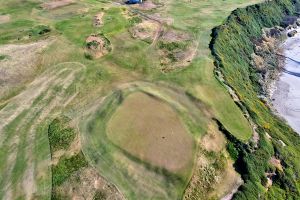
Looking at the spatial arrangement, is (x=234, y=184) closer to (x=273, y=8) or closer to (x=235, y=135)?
(x=235, y=135)

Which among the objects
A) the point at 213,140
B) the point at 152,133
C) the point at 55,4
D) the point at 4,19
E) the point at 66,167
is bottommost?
the point at 66,167

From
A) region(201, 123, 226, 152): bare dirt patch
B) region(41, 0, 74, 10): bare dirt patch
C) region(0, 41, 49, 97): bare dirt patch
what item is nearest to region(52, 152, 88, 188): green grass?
region(201, 123, 226, 152): bare dirt patch

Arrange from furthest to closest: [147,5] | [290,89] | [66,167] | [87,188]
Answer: [147,5]
[290,89]
[66,167]
[87,188]

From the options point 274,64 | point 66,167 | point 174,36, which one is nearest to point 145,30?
point 174,36

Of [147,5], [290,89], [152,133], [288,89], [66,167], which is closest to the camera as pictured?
[66,167]

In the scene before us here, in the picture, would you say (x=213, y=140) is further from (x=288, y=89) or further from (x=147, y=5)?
(x=147, y=5)

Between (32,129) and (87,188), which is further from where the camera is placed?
(32,129)

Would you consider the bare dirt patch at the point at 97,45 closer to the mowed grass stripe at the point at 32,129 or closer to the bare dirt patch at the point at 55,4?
the mowed grass stripe at the point at 32,129

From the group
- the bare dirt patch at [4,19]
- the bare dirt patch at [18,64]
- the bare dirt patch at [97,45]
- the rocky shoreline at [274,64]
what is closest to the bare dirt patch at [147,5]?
the bare dirt patch at [97,45]
